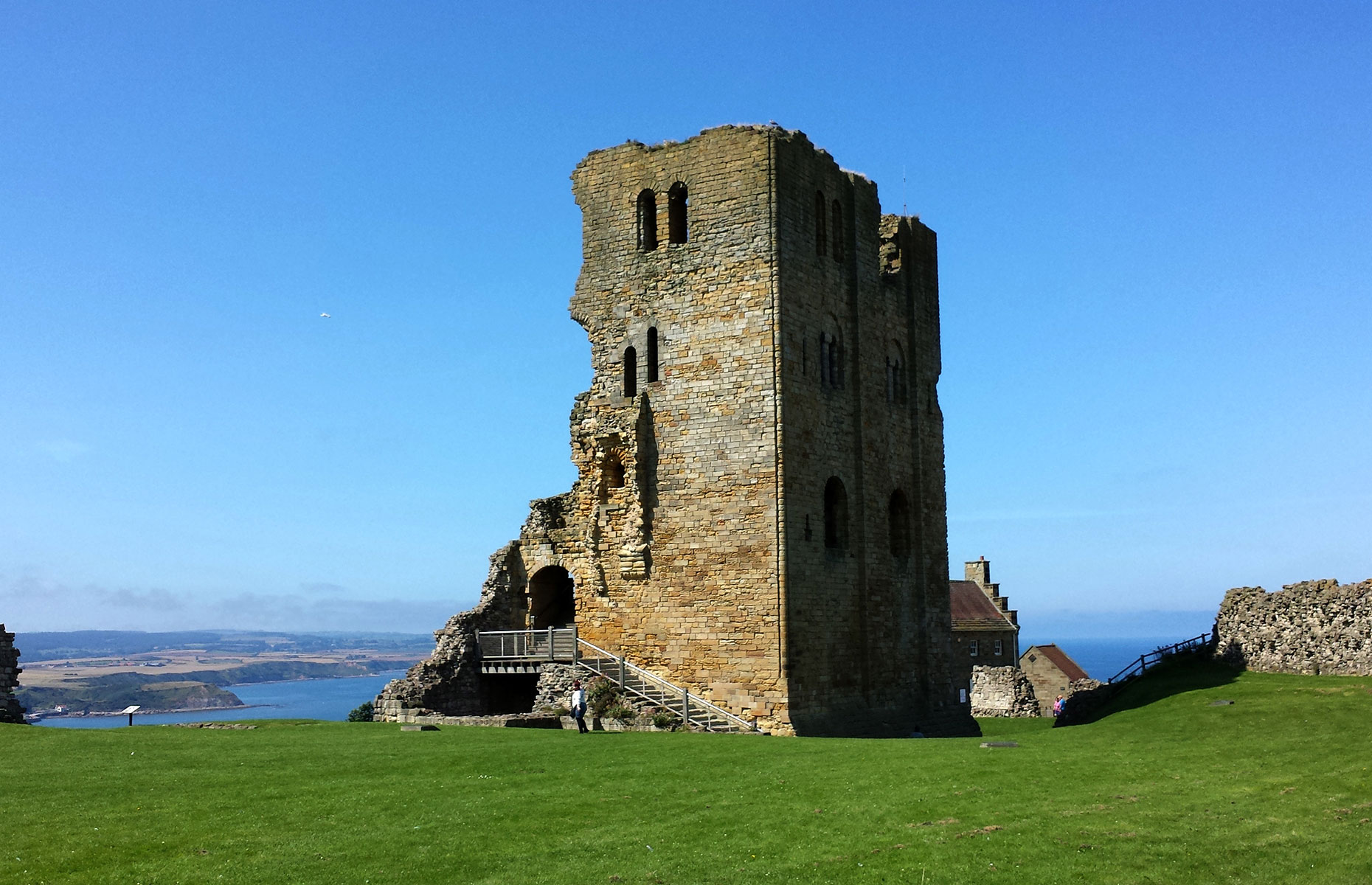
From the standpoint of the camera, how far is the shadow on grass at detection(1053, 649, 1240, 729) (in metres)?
35.0

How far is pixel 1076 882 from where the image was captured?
49.0ft

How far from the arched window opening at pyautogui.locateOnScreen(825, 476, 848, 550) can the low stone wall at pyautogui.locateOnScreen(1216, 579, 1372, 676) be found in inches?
511

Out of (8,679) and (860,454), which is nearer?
(8,679)

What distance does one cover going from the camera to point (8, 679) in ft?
104

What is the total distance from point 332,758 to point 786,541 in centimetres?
1354

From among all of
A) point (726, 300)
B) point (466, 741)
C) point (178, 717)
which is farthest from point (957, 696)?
point (178, 717)

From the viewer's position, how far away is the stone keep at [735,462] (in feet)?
106

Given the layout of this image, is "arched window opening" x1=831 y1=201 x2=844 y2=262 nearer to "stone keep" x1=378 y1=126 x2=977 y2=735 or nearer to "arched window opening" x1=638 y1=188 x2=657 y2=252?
"stone keep" x1=378 y1=126 x2=977 y2=735

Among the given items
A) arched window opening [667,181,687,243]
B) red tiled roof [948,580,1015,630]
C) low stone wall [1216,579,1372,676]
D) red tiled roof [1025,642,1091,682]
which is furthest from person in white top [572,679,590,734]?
red tiled roof [1025,642,1091,682]

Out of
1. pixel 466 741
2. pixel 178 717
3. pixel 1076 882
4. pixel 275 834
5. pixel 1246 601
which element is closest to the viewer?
pixel 1076 882

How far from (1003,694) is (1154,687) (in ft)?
68.2

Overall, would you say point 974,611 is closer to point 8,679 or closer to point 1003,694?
point 1003,694

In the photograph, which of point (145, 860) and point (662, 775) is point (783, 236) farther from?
point (145, 860)

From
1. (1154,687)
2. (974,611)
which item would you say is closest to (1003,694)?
(974,611)
